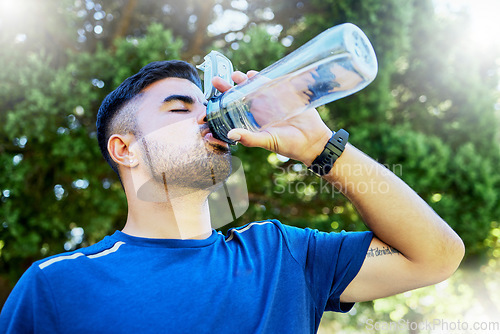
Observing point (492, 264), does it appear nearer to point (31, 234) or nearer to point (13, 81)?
point (31, 234)

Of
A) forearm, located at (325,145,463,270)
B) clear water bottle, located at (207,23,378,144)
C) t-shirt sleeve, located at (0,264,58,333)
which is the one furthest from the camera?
forearm, located at (325,145,463,270)

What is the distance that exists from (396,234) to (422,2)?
4387 mm

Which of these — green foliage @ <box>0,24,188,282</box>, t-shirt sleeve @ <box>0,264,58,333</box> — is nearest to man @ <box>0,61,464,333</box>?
t-shirt sleeve @ <box>0,264,58,333</box>

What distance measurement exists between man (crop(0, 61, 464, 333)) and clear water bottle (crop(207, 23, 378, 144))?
0.06 meters

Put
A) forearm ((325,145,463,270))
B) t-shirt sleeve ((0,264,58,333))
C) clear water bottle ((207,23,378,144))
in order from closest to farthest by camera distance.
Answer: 1. t-shirt sleeve ((0,264,58,333))
2. clear water bottle ((207,23,378,144))
3. forearm ((325,145,463,270))

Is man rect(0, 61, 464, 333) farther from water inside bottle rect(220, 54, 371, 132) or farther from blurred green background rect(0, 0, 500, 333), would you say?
blurred green background rect(0, 0, 500, 333)

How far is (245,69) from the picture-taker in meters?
3.60

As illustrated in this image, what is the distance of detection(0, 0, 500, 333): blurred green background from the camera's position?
3.46 meters

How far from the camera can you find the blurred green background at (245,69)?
3459 millimetres

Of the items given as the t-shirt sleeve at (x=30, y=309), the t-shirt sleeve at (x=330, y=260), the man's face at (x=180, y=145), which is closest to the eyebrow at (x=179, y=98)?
the man's face at (x=180, y=145)

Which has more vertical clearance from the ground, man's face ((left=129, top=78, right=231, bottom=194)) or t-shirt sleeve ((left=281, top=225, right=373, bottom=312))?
→ man's face ((left=129, top=78, right=231, bottom=194))

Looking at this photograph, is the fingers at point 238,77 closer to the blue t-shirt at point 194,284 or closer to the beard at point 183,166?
the beard at point 183,166

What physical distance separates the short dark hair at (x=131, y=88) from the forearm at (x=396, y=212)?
848 millimetres

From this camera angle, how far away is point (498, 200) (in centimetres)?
390
